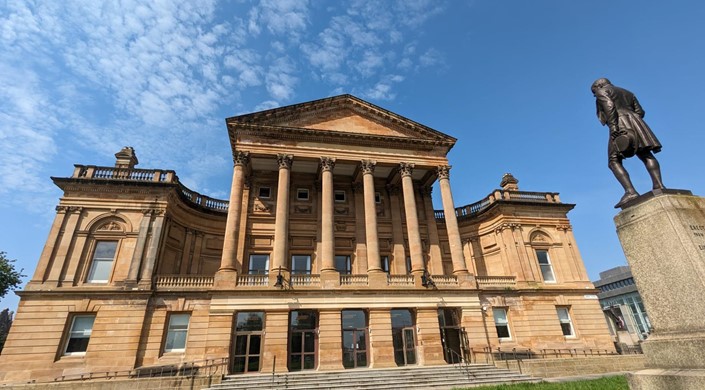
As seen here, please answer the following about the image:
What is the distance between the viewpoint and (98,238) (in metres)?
19.8

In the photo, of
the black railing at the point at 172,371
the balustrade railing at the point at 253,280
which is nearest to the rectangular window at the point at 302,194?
the balustrade railing at the point at 253,280

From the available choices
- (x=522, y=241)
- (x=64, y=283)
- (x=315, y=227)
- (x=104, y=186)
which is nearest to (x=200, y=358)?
(x=64, y=283)

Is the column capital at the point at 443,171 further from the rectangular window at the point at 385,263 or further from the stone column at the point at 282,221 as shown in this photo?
the stone column at the point at 282,221

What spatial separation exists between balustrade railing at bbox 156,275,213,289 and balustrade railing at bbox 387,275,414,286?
10436mm

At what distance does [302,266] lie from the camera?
22.9m

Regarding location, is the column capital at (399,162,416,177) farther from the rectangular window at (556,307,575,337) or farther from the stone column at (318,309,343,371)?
the rectangular window at (556,307,575,337)

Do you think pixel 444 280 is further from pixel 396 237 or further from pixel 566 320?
pixel 566 320

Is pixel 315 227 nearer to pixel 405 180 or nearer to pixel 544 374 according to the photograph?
pixel 405 180

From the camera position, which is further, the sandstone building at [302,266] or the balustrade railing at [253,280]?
the balustrade railing at [253,280]

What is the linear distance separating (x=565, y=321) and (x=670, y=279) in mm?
22107

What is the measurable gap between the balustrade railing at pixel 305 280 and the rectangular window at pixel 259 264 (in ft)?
13.3

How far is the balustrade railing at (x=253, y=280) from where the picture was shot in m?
18.5

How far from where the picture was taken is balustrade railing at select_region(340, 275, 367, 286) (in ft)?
64.1

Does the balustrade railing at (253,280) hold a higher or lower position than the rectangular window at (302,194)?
lower
